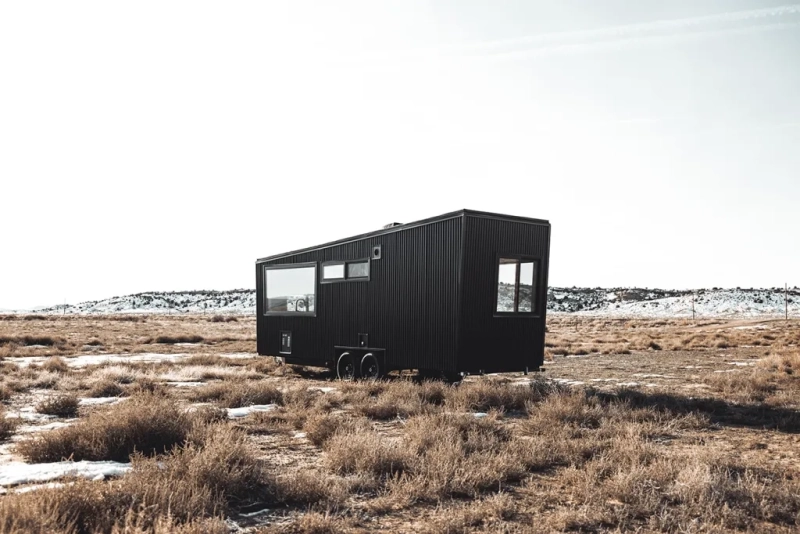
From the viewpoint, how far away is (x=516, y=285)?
12180 mm

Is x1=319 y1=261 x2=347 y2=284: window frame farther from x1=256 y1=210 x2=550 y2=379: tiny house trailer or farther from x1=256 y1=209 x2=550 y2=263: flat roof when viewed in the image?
x1=256 y1=209 x2=550 y2=263: flat roof

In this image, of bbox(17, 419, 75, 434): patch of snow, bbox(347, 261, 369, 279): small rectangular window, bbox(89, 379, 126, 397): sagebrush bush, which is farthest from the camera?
bbox(347, 261, 369, 279): small rectangular window

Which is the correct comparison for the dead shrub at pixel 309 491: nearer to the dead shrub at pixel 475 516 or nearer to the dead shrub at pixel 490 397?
the dead shrub at pixel 475 516

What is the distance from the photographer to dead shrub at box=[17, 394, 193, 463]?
6.34 m

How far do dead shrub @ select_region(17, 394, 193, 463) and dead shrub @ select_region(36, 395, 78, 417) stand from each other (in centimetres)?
307

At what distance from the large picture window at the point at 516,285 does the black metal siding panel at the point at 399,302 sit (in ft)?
3.99

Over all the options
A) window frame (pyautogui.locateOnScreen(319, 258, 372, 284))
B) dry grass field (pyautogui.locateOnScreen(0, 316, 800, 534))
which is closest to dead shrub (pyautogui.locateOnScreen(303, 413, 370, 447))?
dry grass field (pyautogui.locateOnScreen(0, 316, 800, 534))

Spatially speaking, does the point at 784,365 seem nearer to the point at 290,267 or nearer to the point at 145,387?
the point at 290,267

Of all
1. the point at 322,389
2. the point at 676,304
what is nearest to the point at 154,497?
the point at 322,389

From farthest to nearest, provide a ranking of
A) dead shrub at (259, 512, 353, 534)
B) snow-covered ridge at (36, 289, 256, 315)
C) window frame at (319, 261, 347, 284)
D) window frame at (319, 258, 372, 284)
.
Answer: snow-covered ridge at (36, 289, 256, 315), window frame at (319, 261, 347, 284), window frame at (319, 258, 372, 284), dead shrub at (259, 512, 353, 534)

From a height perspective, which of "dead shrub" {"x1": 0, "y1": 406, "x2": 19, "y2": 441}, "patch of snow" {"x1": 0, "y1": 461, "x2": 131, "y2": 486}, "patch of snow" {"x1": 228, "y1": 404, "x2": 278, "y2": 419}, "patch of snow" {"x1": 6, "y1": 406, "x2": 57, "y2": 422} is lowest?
"patch of snow" {"x1": 6, "y1": 406, "x2": 57, "y2": 422}

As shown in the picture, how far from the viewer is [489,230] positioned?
11.6 m

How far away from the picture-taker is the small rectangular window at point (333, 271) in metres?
14.5

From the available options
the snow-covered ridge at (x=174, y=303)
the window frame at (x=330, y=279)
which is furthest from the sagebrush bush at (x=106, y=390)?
the snow-covered ridge at (x=174, y=303)
